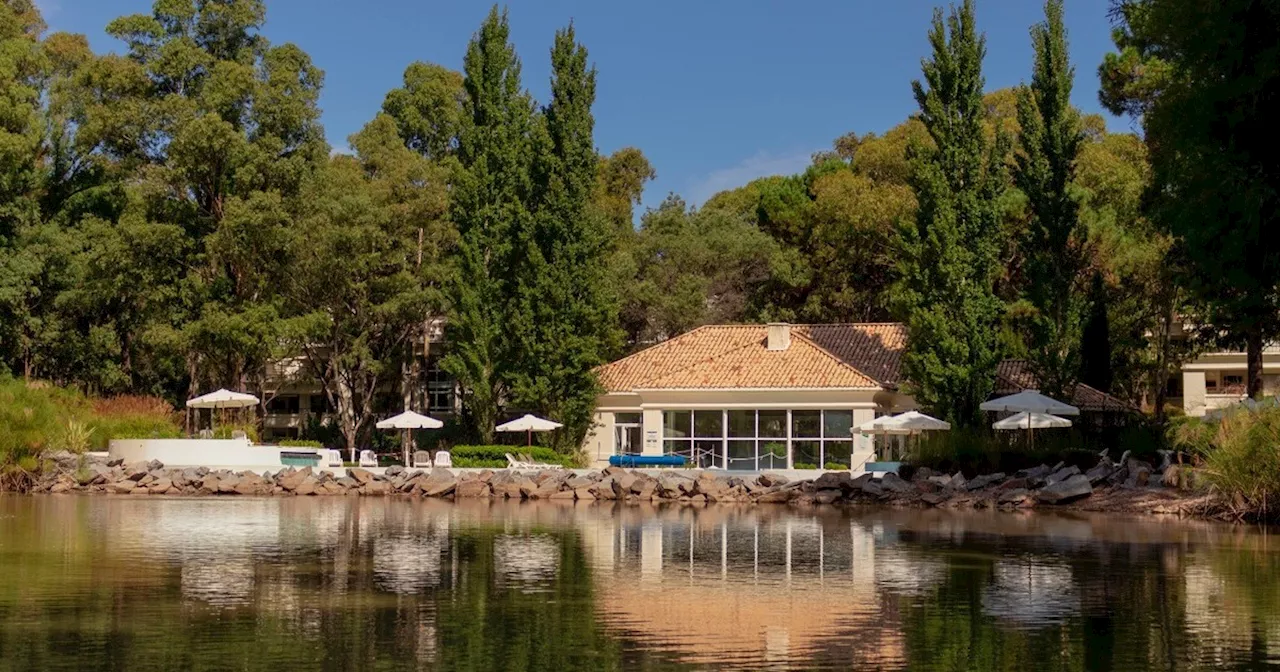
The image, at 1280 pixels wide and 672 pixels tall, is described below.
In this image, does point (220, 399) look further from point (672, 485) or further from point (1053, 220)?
point (1053, 220)

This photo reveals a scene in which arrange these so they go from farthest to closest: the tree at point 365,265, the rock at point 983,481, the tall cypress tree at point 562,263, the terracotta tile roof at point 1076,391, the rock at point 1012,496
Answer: the tree at point 365,265
the tall cypress tree at point 562,263
the terracotta tile roof at point 1076,391
the rock at point 983,481
the rock at point 1012,496

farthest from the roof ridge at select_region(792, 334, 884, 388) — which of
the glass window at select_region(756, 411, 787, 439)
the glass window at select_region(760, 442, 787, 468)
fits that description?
the glass window at select_region(760, 442, 787, 468)

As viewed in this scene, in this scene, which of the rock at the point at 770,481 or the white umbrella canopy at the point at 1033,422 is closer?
the rock at the point at 770,481

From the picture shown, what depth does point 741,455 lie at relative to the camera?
1619 inches

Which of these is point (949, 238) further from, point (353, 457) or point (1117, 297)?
point (353, 457)

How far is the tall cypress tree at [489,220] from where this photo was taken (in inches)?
1560

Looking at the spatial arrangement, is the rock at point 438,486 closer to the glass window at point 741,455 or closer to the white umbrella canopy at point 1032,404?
the glass window at point 741,455

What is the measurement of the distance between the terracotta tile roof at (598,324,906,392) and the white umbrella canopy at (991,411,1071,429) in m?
7.41

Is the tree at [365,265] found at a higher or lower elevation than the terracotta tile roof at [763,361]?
higher

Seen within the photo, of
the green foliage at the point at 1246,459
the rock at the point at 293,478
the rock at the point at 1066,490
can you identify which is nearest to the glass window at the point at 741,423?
the rock at the point at 293,478

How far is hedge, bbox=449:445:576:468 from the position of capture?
37469mm

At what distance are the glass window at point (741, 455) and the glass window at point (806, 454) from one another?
4.35ft

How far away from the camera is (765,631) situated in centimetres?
998

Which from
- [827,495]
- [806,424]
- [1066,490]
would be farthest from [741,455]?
[1066,490]
